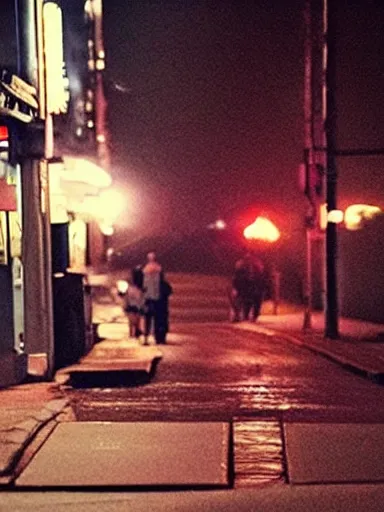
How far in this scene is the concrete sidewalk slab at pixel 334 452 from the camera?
895cm

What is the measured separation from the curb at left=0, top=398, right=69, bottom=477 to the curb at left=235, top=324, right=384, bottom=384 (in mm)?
4927

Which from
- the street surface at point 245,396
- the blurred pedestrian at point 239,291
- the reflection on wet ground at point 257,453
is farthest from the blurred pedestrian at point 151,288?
the reflection on wet ground at point 257,453

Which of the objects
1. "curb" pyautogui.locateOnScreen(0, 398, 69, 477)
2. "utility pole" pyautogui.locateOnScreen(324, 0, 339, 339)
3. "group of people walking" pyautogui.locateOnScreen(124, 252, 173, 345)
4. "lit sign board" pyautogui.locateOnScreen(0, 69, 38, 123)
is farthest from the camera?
"group of people walking" pyautogui.locateOnScreen(124, 252, 173, 345)

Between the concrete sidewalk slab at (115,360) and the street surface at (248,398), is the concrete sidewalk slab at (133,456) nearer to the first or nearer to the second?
the street surface at (248,398)

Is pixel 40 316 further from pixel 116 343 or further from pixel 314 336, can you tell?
pixel 314 336

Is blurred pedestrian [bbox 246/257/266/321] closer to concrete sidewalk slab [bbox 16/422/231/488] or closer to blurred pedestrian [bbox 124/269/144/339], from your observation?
blurred pedestrian [bbox 124/269/144/339]

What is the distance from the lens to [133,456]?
9.59 metres

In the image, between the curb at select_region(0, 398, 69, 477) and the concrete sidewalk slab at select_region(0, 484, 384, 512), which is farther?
the curb at select_region(0, 398, 69, 477)

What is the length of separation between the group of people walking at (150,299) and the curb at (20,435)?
9087 mm

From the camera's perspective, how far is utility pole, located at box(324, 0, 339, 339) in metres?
20.3

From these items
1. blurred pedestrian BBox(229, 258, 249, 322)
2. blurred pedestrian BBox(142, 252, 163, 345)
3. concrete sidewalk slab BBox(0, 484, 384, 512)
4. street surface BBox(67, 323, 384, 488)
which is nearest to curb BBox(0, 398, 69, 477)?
street surface BBox(67, 323, 384, 488)

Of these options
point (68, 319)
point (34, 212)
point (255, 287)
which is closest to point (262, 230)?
point (255, 287)

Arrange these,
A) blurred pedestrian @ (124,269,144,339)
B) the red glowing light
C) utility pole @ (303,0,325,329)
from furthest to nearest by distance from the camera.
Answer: the red glowing light → utility pole @ (303,0,325,329) → blurred pedestrian @ (124,269,144,339)

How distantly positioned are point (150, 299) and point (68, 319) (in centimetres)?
506
